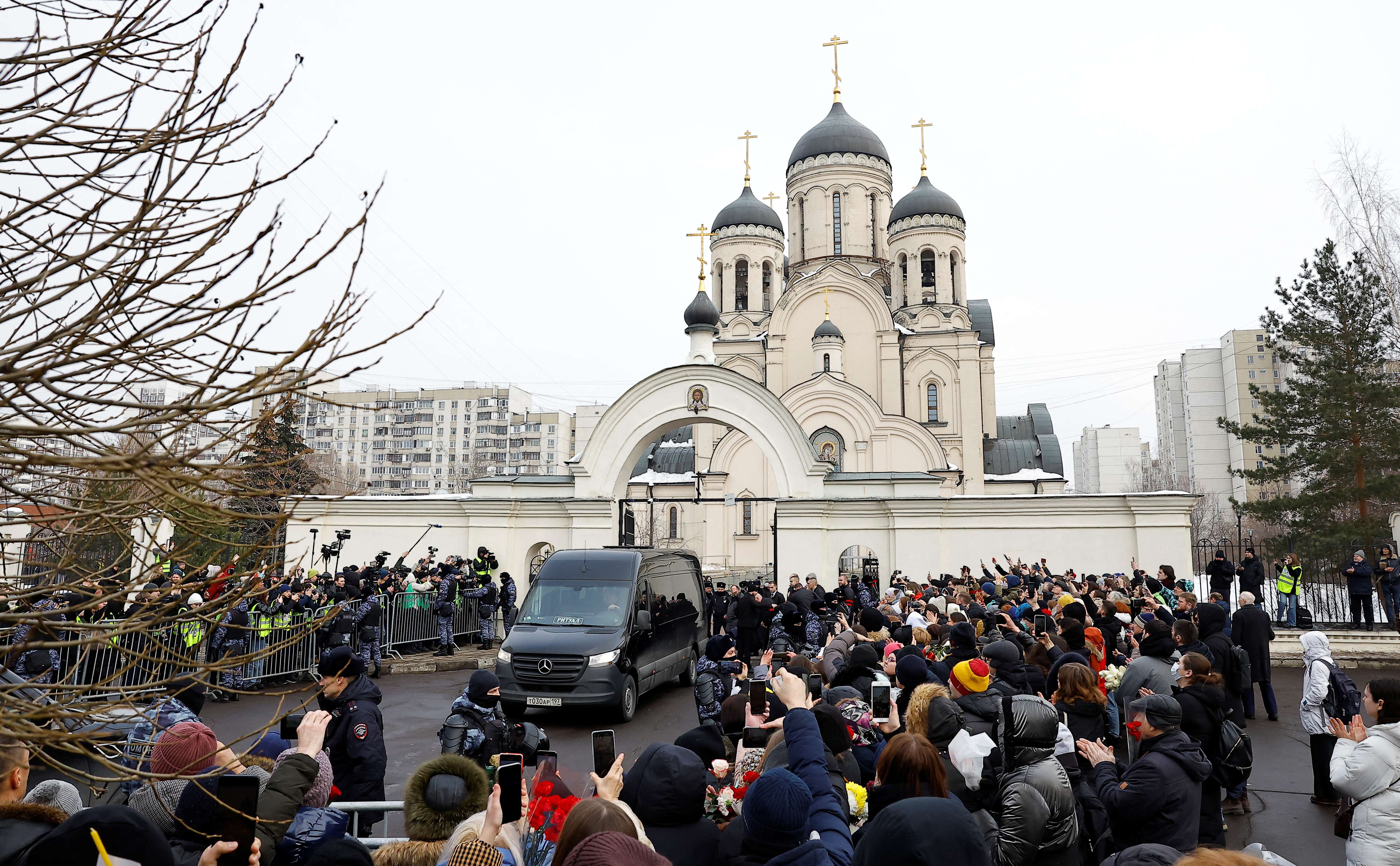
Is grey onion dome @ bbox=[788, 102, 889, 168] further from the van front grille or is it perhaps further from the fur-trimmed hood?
the fur-trimmed hood

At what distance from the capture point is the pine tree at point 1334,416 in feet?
70.5

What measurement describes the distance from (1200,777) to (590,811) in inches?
133

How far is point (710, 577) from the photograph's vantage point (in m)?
31.7

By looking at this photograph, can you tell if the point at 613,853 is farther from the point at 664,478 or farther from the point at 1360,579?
the point at 664,478

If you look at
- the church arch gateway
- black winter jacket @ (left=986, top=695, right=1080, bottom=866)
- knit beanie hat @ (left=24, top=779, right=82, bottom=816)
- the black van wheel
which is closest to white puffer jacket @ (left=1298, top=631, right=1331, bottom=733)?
black winter jacket @ (left=986, top=695, right=1080, bottom=866)

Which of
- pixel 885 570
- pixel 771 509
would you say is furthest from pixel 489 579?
pixel 771 509

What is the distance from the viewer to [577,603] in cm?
1167

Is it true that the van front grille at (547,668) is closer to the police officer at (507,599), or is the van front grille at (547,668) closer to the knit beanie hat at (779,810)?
the police officer at (507,599)

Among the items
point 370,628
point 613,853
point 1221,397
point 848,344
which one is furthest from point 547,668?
point 1221,397

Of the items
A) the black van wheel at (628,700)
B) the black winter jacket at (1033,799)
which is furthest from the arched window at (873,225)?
the black winter jacket at (1033,799)

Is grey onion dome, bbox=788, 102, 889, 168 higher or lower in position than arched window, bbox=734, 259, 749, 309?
higher

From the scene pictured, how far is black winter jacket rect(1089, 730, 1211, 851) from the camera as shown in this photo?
4.20 metres

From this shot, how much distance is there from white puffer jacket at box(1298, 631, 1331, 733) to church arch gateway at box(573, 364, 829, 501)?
46.2 ft

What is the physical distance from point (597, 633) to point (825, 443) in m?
23.0
